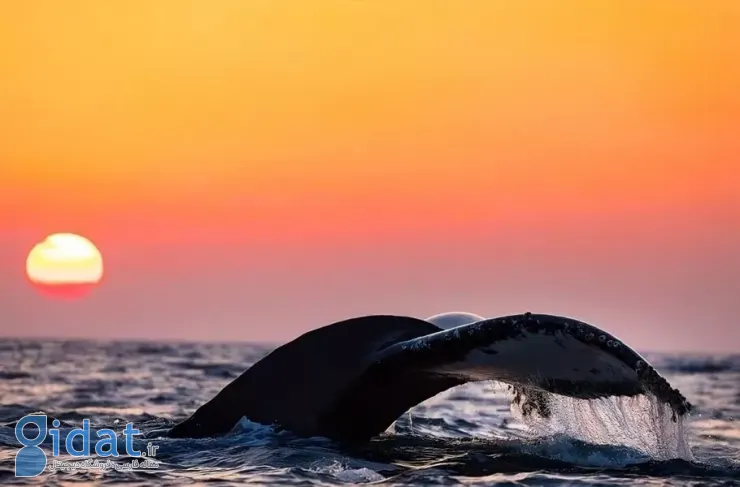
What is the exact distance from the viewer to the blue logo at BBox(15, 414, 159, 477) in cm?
742

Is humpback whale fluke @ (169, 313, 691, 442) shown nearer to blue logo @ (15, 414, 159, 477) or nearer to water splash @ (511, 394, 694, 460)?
water splash @ (511, 394, 694, 460)

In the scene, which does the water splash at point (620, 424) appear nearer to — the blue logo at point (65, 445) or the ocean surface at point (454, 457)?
the ocean surface at point (454, 457)

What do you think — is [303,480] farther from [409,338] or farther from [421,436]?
[421,436]

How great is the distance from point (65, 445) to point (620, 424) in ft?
13.9

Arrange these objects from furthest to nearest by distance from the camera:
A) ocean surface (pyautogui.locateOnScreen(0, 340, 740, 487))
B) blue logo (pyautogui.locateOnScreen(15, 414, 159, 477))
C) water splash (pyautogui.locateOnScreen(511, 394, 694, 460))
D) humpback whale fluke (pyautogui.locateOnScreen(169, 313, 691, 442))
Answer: blue logo (pyautogui.locateOnScreen(15, 414, 159, 477))
ocean surface (pyautogui.locateOnScreen(0, 340, 740, 487))
water splash (pyautogui.locateOnScreen(511, 394, 694, 460))
humpback whale fluke (pyautogui.locateOnScreen(169, 313, 691, 442))

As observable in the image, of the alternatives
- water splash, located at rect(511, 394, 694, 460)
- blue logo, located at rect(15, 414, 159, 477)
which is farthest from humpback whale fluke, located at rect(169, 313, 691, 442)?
blue logo, located at rect(15, 414, 159, 477)

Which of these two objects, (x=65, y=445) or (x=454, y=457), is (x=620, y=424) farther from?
(x=65, y=445)

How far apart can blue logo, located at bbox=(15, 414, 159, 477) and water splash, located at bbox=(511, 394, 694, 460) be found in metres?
2.78

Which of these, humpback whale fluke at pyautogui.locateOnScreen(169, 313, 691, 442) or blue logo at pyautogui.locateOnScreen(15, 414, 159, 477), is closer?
humpback whale fluke at pyautogui.locateOnScreen(169, 313, 691, 442)

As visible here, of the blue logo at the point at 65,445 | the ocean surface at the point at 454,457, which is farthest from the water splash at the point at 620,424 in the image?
the blue logo at the point at 65,445

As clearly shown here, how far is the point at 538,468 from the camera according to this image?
6.98 metres

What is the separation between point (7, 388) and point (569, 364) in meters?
13.1

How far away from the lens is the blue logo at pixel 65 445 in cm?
742

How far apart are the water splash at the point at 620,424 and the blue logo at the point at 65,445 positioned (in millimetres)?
2778
